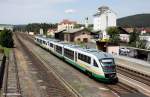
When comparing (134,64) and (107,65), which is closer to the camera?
(107,65)

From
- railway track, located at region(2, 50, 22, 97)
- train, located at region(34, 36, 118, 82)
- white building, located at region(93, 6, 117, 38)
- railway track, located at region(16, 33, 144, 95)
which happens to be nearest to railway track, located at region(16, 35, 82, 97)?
railway track, located at region(2, 50, 22, 97)

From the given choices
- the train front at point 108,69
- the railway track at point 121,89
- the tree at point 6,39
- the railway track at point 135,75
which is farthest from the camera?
the tree at point 6,39

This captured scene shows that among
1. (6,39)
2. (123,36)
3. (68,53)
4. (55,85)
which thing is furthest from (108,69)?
(123,36)

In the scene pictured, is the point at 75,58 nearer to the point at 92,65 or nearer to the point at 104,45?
the point at 92,65

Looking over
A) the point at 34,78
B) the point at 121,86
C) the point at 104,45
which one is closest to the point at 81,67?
the point at 34,78

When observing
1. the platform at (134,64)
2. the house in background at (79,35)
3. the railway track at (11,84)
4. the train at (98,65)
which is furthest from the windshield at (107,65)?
the house in background at (79,35)

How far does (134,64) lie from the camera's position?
4088cm

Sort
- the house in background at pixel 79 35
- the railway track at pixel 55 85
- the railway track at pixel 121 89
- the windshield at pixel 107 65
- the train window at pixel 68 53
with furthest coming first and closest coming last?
the house in background at pixel 79 35, the train window at pixel 68 53, the windshield at pixel 107 65, the railway track at pixel 121 89, the railway track at pixel 55 85

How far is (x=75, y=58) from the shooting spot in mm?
40031

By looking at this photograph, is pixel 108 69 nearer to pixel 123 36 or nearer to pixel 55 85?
pixel 55 85

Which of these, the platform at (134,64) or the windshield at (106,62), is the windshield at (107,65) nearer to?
the windshield at (106,62)

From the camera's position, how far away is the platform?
124 ft

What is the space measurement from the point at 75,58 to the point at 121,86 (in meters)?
11.3

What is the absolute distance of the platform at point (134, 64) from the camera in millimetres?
37744
